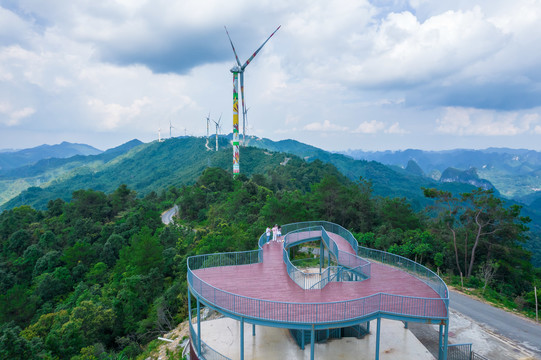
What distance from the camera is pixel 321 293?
53.6 ft

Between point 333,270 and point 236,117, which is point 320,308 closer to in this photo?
point 333,270

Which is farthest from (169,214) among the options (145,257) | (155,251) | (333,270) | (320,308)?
(320,308)

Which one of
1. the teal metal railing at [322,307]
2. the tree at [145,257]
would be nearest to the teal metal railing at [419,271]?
the teal metal railing at [322,307]

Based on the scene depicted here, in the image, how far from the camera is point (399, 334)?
18.1 meters

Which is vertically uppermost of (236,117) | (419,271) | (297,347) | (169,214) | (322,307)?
(236,117)

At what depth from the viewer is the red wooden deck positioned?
52.3 ft

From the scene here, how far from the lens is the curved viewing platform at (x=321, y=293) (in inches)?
551

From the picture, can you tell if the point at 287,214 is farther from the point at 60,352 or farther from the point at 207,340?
the point at 60,352

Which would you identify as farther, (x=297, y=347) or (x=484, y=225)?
(x=484, y=225)

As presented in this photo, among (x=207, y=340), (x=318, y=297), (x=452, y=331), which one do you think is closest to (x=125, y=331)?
(x=207, y=340)

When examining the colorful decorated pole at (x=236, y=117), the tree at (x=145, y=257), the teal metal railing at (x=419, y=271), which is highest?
the colorful decorated pole at (x=236, y=117)

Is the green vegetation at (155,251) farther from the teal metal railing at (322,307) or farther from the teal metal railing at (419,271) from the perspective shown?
the teal metal railing at (322,307)

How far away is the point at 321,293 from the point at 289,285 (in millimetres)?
1777

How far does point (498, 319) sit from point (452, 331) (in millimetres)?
4378
